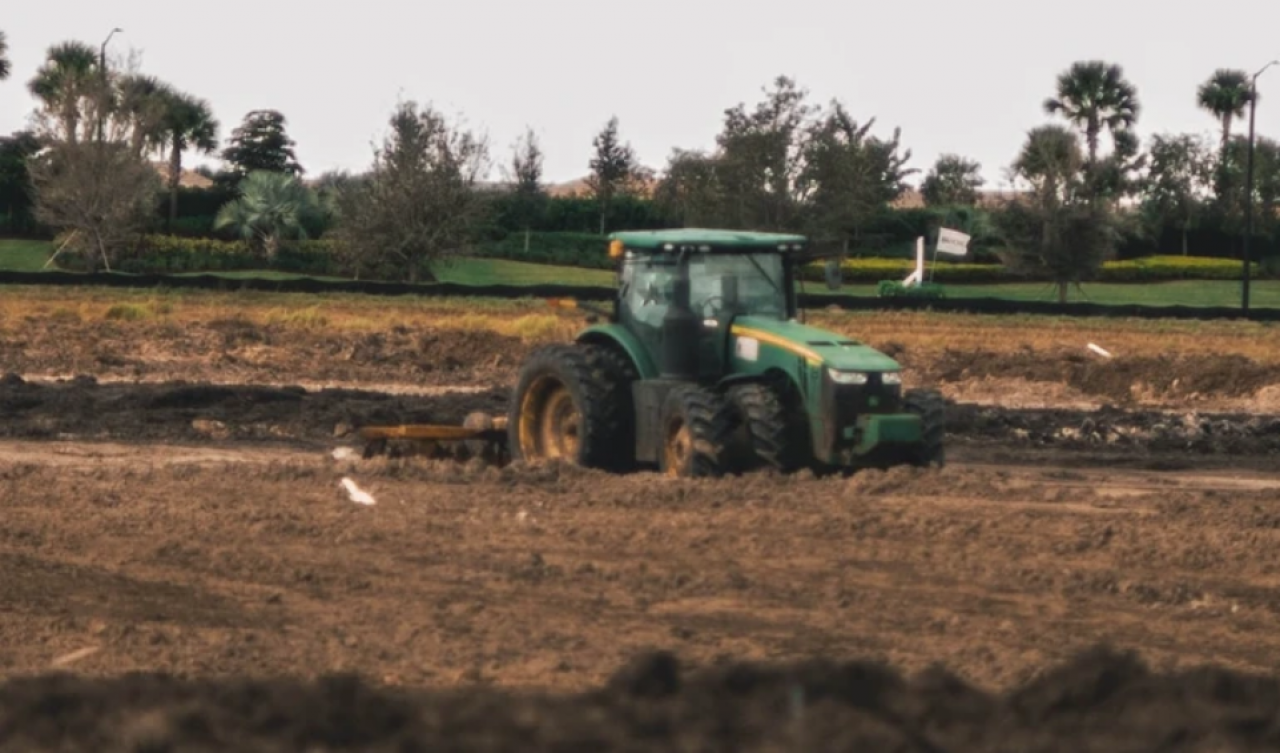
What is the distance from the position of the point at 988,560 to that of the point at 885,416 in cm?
254

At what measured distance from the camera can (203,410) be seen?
21.8 meters

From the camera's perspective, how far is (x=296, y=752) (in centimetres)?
592

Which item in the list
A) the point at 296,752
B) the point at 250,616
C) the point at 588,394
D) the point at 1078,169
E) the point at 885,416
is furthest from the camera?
the point at 1078,169

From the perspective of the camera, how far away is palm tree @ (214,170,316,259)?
68875 mm

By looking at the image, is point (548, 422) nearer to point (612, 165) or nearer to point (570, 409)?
point (570, 409)

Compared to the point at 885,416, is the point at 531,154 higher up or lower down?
higher up

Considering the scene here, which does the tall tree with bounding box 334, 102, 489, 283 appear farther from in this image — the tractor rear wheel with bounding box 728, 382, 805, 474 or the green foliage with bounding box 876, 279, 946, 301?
the tractor rear wheel with bounding box 728, 382, 805, 474

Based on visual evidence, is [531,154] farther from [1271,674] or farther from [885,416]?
[1271,674]

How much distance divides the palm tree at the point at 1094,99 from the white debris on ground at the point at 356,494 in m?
67.5

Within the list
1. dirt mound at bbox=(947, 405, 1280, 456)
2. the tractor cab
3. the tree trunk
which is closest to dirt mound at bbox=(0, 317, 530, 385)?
dirt mound at bbox=(947, 405, 1280, 456)

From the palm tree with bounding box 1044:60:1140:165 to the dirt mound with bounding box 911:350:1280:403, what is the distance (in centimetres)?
5124

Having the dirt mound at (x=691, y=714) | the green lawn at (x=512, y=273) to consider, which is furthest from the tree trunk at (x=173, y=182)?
the dirt mound at (x=691, y=714)

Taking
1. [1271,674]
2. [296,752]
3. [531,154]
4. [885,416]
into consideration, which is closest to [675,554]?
[885,416]

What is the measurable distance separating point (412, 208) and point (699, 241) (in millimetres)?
45658
